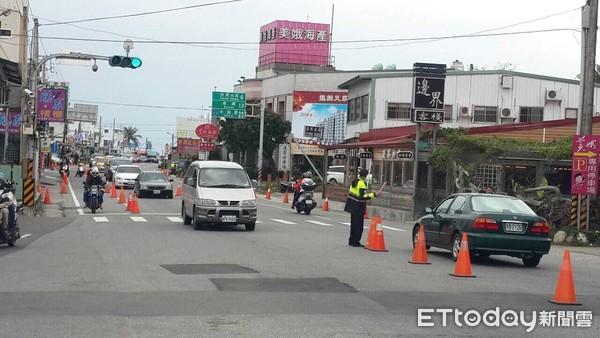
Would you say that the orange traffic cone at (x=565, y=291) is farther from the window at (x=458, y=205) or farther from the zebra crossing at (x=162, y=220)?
the zebra crossing at (x=162, y=220)

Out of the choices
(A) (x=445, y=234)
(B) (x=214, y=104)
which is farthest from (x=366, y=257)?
(B) (x=214, y=104)

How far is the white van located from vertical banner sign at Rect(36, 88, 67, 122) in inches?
1074

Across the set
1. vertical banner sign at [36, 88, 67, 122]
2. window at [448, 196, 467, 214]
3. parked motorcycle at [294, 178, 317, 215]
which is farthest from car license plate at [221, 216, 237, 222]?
vertical banner sign at [36, 88, 67, 122]

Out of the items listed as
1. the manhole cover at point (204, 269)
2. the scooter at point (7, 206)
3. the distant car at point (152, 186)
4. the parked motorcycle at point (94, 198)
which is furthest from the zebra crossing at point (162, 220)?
the manhole cover at point (204, 269)

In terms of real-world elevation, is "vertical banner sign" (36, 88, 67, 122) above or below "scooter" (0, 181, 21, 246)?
above

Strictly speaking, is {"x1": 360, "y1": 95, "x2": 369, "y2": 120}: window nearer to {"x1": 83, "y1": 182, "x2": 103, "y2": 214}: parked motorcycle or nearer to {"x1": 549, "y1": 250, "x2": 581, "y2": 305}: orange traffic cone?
{"x1": 83, "y1": 182, "x2": 103, "y2": 214}: parked motorcycle

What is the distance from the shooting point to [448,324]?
9.53 meters

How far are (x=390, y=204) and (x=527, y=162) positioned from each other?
24.7ft

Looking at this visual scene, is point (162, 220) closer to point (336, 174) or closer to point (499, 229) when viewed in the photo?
point (499, 229)

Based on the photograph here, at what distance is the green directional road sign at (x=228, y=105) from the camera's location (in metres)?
57.6

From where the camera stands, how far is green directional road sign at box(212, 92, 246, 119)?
2267 inches

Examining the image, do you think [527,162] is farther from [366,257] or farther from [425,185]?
[366,257]

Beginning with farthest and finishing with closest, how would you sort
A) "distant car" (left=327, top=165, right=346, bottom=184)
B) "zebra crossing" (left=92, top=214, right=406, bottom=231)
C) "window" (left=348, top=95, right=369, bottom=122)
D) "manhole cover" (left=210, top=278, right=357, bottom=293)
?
"distant car" (left=327, top=165, right=346, bottom=184) < "window" (left=348, top=95, right=369, bottom=122) < "zebra crossing" (left=92, top=214, right=406, bottom=231) < "manhole cover" (left=210, top=278, right=357, bottom=293)

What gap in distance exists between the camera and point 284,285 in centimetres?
1238
